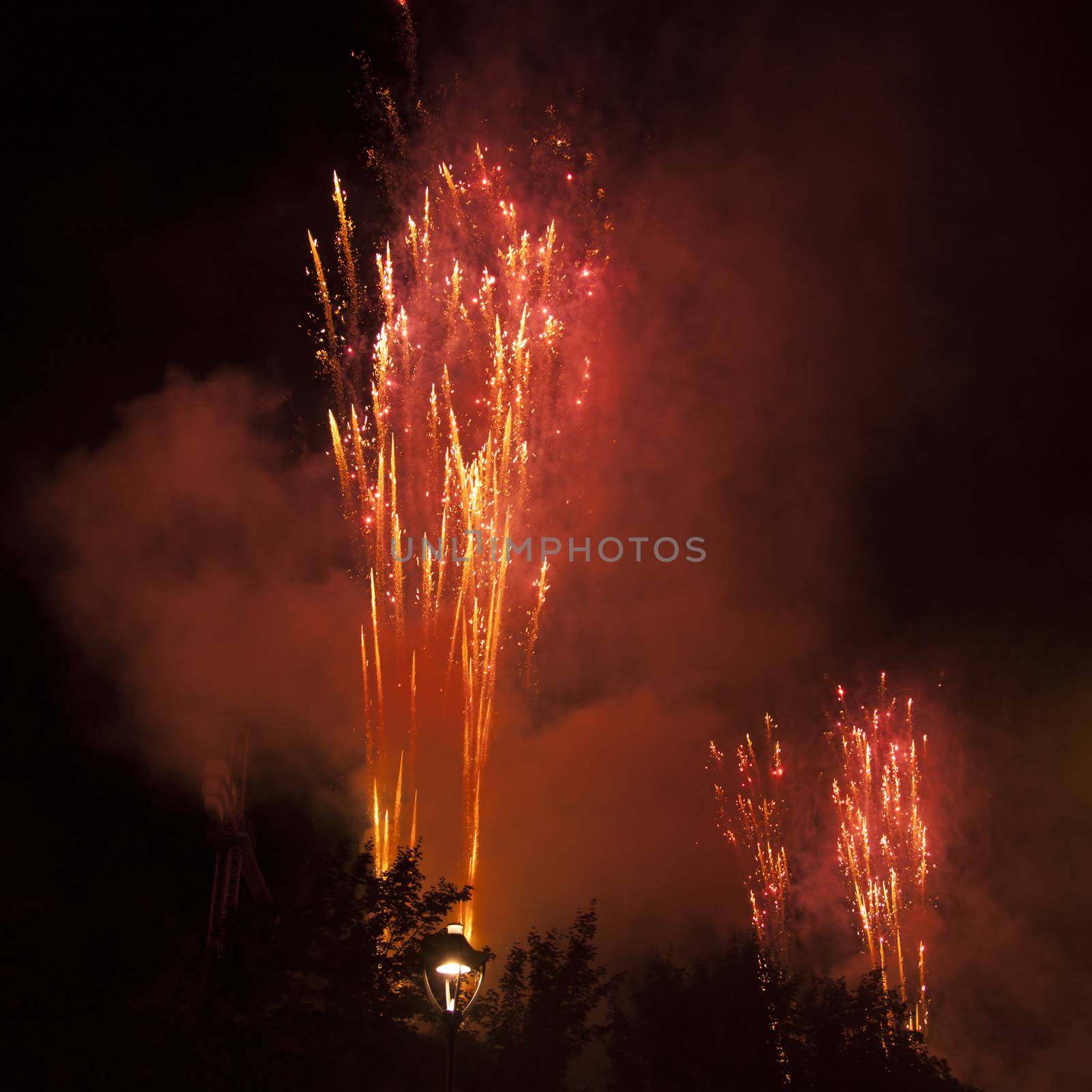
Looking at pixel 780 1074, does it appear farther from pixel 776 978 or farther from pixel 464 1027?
pixel 464 1027

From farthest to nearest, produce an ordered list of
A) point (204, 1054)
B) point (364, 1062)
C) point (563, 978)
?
point (563, 978) → point (364, 1062) → point (204, 1054)

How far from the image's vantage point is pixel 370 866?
16828 mm

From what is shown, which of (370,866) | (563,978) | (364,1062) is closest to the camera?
(364,1062)

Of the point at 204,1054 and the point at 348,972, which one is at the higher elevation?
the point at 348,972

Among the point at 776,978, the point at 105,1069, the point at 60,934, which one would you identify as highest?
the point at 776,978

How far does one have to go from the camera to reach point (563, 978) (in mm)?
18219

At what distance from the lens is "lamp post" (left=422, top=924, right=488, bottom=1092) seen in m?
8.99

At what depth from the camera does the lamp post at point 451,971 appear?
8992mm

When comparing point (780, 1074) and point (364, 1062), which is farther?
point (780, 1074)

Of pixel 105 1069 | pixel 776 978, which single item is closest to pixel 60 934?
pixel 105 1069

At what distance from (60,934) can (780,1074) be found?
687 inches

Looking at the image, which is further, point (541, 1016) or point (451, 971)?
point (541, 1016)

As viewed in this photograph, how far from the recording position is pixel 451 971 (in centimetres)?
900

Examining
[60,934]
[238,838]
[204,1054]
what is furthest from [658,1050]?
[60,934]
